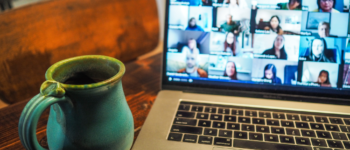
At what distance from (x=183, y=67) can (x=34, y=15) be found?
52 cm

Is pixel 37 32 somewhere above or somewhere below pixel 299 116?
above

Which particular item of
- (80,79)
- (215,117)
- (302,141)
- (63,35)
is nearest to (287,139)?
(302,141)

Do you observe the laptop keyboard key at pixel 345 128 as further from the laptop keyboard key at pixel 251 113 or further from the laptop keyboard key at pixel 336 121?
the laptop keyboard key at pixel 251 113

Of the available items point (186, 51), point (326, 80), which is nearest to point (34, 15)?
point (186, 51)

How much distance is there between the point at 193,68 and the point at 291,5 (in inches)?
8.9

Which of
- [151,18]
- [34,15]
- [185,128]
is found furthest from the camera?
[151,18]

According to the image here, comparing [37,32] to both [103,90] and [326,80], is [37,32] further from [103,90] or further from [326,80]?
[326,80]

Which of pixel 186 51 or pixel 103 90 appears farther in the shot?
pixel 186 51

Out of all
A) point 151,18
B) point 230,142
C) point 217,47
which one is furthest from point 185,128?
point 151,18

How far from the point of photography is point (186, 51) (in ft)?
1.77

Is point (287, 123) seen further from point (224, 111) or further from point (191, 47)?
point (191, 47)

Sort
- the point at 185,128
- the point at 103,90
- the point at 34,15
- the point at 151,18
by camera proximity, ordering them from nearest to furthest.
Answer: the point at 103,90 → the point at 185,128 → the point at 34,15 → the point at 151,18

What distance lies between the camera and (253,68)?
1.73 feet

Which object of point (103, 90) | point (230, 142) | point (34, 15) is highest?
point (34, 15)
